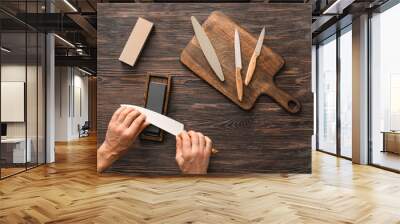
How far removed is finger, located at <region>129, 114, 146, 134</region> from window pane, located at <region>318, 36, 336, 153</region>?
6.59 m

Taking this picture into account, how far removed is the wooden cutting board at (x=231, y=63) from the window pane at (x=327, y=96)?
20.0 ft

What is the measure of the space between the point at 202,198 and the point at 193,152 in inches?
40.4

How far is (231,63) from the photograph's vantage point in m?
3.10

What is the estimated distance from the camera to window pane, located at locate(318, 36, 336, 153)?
29.2 ft

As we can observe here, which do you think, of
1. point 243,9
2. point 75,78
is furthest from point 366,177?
point 75,78

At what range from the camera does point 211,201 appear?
4047 mm

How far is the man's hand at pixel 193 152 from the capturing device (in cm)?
329

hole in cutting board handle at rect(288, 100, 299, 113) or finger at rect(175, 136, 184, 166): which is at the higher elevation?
hole in cutting board handle at rect(288, 100, 299, 113)

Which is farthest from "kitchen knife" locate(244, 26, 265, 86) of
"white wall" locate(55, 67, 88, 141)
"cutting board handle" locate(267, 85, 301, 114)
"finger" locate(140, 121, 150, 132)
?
"white wall" locate(55, 67, 88, 141)

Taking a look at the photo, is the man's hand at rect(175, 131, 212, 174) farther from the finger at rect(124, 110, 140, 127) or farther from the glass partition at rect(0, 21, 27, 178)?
the glass partition at rect(0, 21, 27, 178)

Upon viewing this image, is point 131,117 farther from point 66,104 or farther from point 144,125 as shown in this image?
point 66,104

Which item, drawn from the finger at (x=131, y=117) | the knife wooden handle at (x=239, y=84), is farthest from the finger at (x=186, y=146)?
the knife wooden handle at (x=239, y=84)

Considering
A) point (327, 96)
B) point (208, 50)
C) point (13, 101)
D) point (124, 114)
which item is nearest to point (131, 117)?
point (124, 114)

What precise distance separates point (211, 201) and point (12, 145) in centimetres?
362
